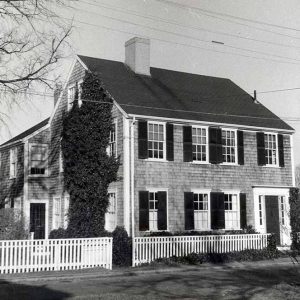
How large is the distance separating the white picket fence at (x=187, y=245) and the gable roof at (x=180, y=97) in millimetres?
5635

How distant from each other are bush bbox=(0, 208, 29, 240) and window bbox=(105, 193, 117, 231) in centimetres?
395

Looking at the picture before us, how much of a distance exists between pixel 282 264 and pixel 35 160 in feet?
45.6

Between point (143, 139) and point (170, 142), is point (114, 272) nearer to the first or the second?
point (143, 139)

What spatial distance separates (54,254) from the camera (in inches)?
699

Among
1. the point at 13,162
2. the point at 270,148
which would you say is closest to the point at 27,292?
the point at 13,162

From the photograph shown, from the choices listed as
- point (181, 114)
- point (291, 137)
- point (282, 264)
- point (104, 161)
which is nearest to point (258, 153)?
point (291, 137)

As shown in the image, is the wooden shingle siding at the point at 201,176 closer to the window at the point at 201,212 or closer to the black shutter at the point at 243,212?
the black shutter at the point at 243,212

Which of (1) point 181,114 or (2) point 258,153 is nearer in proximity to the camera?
(1) point 181,114

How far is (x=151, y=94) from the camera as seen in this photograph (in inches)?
991

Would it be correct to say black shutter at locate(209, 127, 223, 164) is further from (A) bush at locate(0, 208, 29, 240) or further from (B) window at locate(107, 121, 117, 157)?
(A) bush at locate(0, 208, 29, 240)

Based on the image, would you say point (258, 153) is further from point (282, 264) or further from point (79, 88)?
point (79, 88)

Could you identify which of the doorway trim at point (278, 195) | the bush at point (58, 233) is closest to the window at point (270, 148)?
the doorway trim at point (278, 195)

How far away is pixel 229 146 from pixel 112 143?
5.94 meters

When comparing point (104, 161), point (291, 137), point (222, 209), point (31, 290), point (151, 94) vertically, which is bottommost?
point (31, 290)
